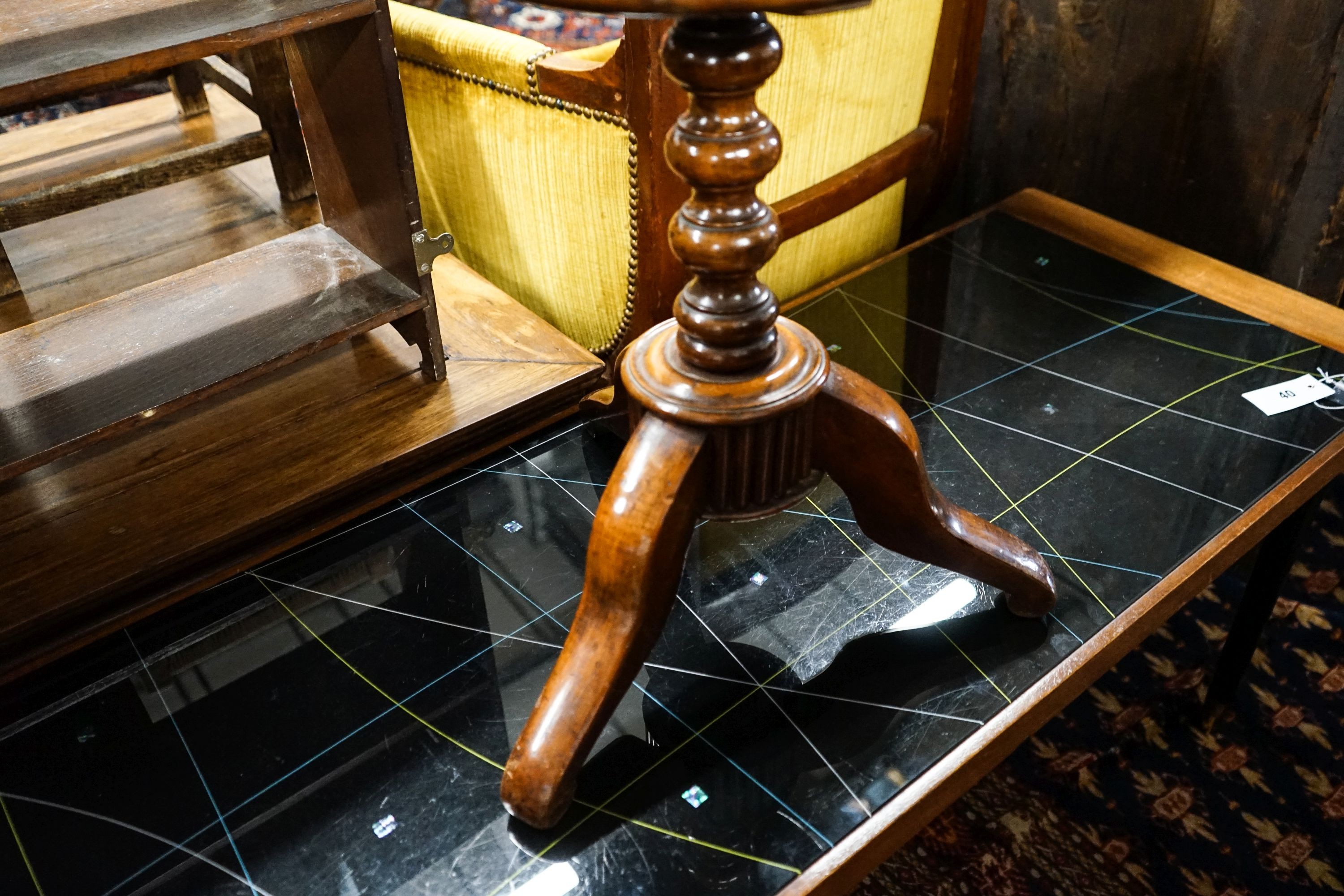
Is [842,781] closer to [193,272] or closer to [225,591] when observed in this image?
[225,591]

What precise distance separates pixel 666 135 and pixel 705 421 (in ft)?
1.40

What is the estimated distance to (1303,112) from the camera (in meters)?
1.27

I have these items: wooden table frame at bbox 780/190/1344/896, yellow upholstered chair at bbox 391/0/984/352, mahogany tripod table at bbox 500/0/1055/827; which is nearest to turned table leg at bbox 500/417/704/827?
mahogany tripod table at bbox 500/0/1055/827

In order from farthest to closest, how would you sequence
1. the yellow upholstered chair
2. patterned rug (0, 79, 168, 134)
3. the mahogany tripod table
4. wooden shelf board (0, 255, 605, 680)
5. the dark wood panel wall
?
patterned rug (0, 79, 168, 134)
the dark wood panel wall
the yellow upholstered chair
wooden shelf board (0, 255, 605, 680)
the mahogany tripod table

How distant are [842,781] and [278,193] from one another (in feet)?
3.81

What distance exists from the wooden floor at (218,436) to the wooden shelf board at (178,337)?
0.07 metres

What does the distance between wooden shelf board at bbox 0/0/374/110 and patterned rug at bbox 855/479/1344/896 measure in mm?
989

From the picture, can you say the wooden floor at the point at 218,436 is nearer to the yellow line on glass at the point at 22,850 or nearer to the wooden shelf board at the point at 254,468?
the wooden shelf board at the point at 254,468

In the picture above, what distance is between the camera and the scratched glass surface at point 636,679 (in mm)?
772

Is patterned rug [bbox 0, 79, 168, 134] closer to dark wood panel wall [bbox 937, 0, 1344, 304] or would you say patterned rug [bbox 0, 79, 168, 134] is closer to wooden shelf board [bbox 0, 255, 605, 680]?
wooden shelf board [bbox 0, 255, 605, 680]

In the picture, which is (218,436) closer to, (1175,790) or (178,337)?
(178,337)

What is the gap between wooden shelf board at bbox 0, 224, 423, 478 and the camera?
953 mm

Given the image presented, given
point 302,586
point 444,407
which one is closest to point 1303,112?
point 444,407

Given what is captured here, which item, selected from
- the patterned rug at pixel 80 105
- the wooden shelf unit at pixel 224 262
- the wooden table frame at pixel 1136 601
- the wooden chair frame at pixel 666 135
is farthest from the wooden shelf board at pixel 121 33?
the patterned rug at pixel 80 105
